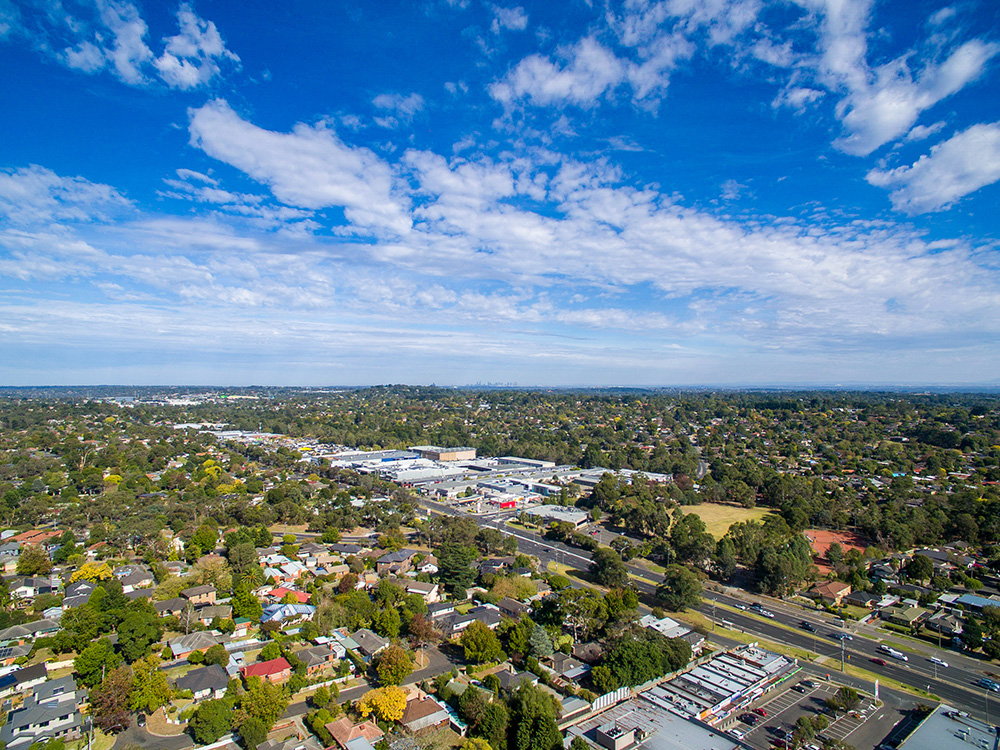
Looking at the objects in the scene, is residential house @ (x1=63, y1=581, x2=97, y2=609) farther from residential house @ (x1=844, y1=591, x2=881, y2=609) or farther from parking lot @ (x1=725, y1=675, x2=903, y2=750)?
residential house @ (x1=844, y1=591, x2=881, y2=609)

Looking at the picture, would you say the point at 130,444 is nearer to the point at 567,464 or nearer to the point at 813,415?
the point at 567,464

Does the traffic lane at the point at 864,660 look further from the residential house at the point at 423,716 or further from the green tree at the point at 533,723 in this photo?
the residential house at the point at 423,716

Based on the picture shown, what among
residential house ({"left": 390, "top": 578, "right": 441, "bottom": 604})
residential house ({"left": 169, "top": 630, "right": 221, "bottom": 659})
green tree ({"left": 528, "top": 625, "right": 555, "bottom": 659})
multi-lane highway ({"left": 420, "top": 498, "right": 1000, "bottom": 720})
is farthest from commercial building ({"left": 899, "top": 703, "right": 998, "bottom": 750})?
residential house ({"left": 169, "top": 630, "right": 221, "bottom": 659})

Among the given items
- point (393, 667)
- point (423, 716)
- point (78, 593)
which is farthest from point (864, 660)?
point (78, 593)

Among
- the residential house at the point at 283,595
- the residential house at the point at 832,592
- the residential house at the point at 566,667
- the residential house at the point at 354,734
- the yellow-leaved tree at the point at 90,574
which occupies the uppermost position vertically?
the yellow-leaved tree at the point at 90,574

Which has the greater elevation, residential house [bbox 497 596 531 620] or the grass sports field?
residential house [bbox 497 596 531 620]

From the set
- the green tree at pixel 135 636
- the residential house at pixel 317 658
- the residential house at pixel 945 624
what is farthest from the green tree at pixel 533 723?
the residential house at pixel 945 624
